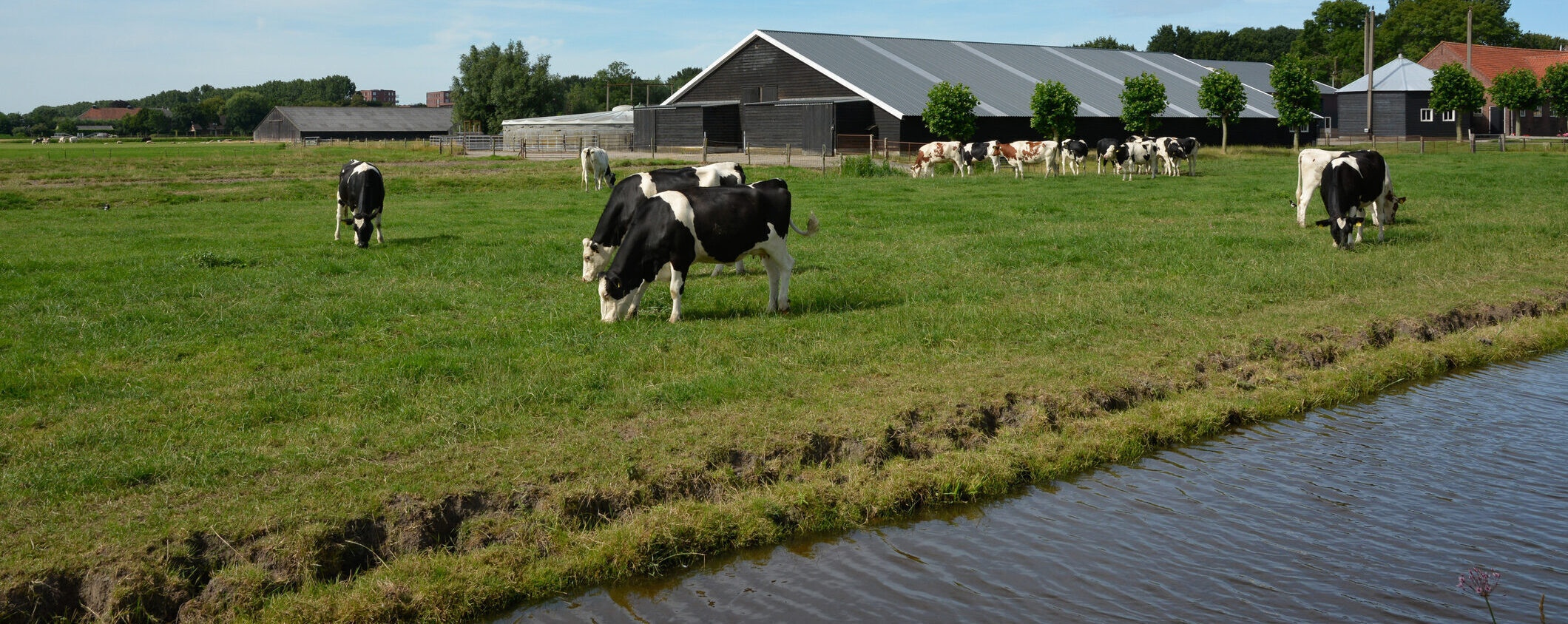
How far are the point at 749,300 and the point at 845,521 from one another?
5.59m

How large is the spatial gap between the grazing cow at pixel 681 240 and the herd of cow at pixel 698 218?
0.03 ft

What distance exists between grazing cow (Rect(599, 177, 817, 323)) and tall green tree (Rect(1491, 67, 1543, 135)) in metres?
67.3

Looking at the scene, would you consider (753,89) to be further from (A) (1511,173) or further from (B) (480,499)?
(B) (480,499)

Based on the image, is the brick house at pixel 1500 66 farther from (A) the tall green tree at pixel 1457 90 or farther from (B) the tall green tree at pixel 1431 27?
(B) the tall green tree at pixel 1431 27

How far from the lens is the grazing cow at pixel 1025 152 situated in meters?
37.5

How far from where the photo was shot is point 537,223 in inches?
789

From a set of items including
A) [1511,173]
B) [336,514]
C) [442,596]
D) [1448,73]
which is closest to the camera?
[442,596]

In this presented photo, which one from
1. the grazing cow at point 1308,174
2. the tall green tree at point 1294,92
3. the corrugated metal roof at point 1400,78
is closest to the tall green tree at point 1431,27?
the corrugated metal roof at point 1400,78

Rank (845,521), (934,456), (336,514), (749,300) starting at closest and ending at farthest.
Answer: (336,514)
(845,521)
(934,456)
(749,300)

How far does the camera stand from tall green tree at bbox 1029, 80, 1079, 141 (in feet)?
152

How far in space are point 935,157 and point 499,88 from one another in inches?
2185

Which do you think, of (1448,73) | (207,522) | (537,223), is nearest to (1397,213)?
(537,223)

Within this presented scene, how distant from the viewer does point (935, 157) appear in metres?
37.9

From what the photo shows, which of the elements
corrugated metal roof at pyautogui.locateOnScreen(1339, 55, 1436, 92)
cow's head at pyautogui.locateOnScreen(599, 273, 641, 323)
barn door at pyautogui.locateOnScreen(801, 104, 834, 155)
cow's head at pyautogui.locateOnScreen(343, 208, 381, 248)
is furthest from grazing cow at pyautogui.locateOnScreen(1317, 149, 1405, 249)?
corrugated metal roof at pyautogui.locateOnScreen(1339, 55, 1436, 92)
